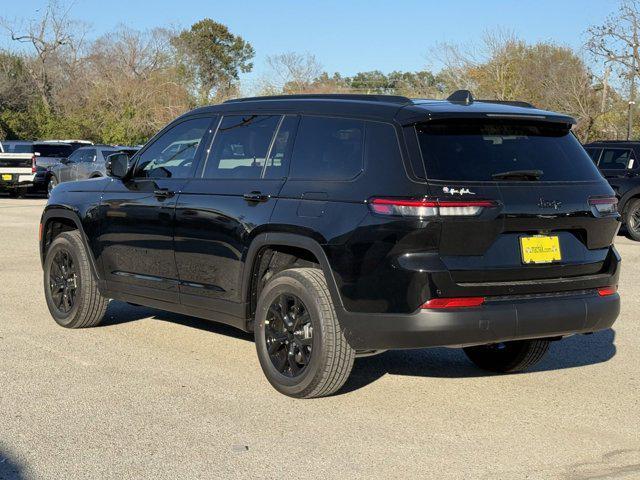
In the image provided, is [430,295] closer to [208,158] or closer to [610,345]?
[208,158]

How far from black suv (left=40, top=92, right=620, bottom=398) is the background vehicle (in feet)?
66.1

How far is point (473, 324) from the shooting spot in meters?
5.20

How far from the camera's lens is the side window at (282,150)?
19.9ft

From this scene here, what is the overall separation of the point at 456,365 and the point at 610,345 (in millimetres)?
1487

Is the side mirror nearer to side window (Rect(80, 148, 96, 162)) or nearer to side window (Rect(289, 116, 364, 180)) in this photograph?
side window (Rect(289, 116, 364, 180))

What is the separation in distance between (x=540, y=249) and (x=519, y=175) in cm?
44

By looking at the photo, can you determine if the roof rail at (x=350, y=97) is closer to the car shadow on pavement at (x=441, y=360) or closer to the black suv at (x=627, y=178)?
the car shadow on pavement at (x=441, y=360)

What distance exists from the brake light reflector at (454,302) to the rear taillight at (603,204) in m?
1.03

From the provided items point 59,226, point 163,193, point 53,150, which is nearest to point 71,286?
point 59,226

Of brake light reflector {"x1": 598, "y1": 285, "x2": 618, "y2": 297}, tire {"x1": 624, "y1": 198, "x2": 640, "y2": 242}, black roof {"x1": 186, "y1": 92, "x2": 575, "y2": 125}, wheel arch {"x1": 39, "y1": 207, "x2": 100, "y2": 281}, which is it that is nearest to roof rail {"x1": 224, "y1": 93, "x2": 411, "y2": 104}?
black roof {"x1": 186, "y1": 92, "x2": 575, "y2": 125}

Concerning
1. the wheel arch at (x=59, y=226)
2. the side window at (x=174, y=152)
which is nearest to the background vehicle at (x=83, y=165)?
the wheel arch at (x=59, y=226)

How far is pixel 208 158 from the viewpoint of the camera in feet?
22.0

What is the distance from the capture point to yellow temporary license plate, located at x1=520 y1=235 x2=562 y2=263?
5367 millimetres

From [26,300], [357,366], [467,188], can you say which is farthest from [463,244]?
[26,300]
